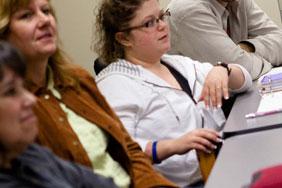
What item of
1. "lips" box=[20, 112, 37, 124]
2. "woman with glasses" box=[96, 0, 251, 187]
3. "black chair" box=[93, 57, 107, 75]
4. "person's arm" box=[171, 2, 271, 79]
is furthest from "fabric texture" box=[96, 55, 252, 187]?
"lips" box=[20, 112, 37, 124]

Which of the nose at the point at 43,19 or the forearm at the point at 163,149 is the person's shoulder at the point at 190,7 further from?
the nose at the point at 43,19

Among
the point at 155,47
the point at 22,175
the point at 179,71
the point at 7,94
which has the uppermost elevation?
the point at 7,94

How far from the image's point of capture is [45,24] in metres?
1.52

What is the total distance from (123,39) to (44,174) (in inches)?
39.9

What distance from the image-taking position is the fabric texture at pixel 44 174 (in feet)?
3.49

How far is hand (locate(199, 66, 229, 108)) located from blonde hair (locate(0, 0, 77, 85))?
0.58 m

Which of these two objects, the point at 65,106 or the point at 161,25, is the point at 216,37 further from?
the point at 65,106

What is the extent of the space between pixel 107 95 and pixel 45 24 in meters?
0.45

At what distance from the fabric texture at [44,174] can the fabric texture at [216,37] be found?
141 cm

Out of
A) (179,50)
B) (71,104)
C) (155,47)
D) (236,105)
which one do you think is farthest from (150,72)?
(179,50)

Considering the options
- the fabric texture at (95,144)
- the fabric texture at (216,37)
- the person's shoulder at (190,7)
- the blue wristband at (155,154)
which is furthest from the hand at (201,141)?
the person's shoulder at (190,7)

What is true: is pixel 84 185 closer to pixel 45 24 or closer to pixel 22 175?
pixel 22 175

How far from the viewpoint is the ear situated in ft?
6.69

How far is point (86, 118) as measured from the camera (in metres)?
1.53
